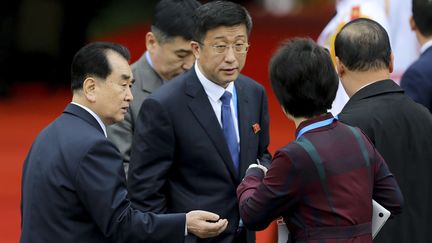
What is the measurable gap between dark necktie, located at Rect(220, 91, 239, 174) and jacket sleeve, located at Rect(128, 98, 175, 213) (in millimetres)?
230

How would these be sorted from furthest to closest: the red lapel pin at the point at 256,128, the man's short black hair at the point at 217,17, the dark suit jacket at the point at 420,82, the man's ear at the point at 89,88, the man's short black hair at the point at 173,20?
the dark suit jacket at the point at 420,82, the man's short black hair at the point at 173,20, the red lapel pin at the point at 256,128, the man's short black hair at the point at 217,17, the man's ear at the point at 89,88

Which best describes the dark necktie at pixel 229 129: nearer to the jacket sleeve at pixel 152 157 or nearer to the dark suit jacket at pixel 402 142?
the jacket sleeve at pixel 152 157

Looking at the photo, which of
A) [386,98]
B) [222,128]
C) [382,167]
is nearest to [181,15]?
[222,128]

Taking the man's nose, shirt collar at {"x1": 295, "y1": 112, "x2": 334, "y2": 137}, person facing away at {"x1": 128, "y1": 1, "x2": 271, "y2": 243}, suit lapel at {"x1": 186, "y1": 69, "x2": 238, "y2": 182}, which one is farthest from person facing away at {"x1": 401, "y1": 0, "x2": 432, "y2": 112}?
shirt collar at {"x1": 295, "y1": 112, "x2": 334, "y2": 137}

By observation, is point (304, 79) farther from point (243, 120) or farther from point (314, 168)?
point (243, 120)

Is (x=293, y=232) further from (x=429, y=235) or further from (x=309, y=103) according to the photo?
(x=429, y=235)

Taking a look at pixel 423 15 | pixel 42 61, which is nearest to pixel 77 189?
pixel 423 15

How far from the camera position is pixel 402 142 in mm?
3805

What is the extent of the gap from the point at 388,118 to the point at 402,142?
0.11 m

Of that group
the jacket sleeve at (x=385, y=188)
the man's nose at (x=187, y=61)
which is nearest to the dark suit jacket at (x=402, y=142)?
the jacket sleeve at (x=385, y=188)

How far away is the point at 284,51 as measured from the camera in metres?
3.38

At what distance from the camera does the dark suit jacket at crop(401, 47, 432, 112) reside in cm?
477

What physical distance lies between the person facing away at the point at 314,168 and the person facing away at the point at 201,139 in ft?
1.59

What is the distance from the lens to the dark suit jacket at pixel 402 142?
3.77 metres
